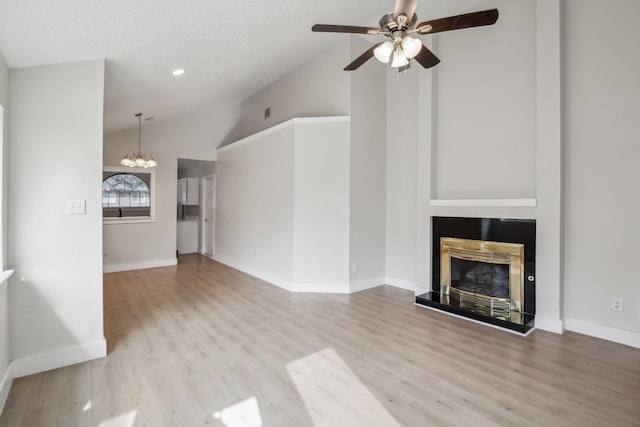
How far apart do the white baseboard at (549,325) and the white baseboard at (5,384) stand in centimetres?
462

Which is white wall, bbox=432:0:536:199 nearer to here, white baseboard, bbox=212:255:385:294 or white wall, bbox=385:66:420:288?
white wall, bbox=385:66:420:288

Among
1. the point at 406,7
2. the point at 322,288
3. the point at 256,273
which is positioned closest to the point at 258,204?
the point at 256,273

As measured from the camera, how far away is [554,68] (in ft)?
10.7

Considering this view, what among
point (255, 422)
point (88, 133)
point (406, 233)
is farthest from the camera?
point (406, 233)

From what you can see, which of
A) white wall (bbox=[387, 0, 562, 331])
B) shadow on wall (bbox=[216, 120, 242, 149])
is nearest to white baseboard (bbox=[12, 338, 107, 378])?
white wall (bbox=[387, 0, 562, 331])

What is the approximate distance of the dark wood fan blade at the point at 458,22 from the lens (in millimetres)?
2307

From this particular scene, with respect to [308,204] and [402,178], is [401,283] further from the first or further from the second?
[308,204]

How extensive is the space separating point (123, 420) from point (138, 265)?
17.0 feet

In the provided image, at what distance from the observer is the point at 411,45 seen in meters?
2.29

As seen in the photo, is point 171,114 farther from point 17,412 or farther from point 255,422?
point 255,422

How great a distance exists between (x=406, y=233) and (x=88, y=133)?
4157mm

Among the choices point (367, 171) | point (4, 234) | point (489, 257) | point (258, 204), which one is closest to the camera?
point (4, 234)

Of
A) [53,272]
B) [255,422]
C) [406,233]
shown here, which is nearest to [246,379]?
[255,422]

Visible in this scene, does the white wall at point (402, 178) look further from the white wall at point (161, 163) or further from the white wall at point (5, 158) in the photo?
the white wall at point (5, 158)
